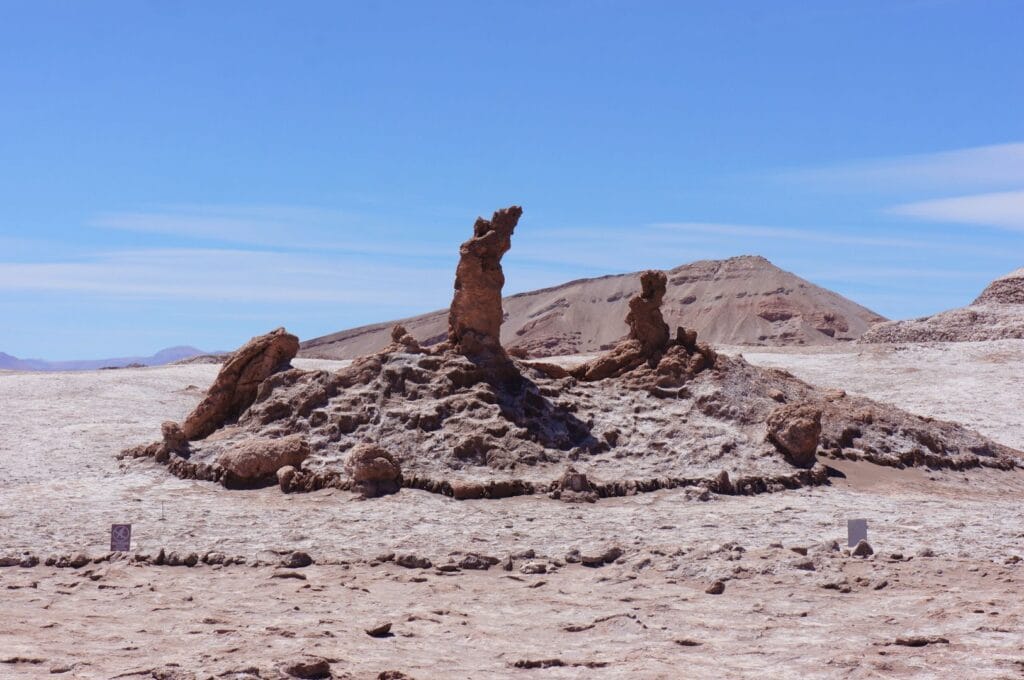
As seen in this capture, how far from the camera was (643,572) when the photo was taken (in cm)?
1077

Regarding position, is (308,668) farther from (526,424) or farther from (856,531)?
(526,424)

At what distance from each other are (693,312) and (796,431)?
65323mm

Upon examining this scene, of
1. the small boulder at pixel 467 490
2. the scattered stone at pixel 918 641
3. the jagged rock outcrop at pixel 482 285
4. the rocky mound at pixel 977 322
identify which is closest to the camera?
the scattered stone at pixel 918 641

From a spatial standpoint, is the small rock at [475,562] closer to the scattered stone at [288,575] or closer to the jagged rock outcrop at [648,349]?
the scattered stone at [288,575]

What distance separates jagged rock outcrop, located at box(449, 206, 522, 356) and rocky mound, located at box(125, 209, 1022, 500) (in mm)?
22

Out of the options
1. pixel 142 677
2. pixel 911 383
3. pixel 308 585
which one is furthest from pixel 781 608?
pixel 911 383

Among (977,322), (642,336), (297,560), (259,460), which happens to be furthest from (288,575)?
(977,322)

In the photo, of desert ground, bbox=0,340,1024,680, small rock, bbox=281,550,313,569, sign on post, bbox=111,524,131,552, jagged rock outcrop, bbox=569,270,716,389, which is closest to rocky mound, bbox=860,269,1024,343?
jagged rock outcrop, bbox=569,270,716,389

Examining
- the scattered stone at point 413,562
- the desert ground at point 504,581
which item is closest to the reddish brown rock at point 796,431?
the desert ground at point 504,581

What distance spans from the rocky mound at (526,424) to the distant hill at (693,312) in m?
46.7

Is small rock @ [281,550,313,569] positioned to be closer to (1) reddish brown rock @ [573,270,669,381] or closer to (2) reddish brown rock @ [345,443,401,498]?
(2) reddish brown rock @ [345,443,401,498]

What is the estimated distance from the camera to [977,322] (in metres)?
37.7

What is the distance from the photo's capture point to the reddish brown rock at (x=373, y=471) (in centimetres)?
1440

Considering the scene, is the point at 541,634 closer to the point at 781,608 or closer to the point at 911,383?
the point at 781,608
